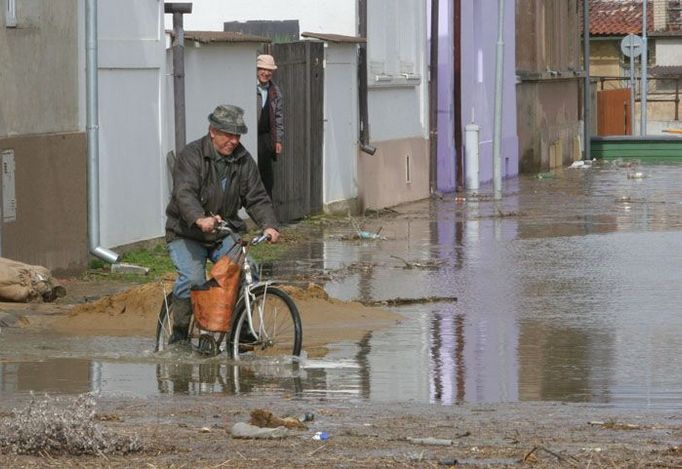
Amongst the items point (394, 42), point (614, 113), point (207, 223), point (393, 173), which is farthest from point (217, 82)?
point (614, 113)

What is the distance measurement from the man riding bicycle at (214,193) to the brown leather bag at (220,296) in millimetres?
82

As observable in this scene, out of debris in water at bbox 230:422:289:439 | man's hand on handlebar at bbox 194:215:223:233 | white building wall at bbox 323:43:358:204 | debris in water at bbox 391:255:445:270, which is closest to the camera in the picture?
debris in water at bbox 230:422:289:439

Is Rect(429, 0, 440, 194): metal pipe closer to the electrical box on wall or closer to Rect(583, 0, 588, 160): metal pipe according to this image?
the electrical box on wall

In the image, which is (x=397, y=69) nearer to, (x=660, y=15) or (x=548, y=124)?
(x=548, y=124)

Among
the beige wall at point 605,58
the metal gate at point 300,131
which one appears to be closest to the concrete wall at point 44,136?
the metal gate at point 300,131

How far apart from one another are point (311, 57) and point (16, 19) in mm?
7846

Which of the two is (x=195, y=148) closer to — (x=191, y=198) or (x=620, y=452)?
(x=191, y=198)

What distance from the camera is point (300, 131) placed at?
2133 cm

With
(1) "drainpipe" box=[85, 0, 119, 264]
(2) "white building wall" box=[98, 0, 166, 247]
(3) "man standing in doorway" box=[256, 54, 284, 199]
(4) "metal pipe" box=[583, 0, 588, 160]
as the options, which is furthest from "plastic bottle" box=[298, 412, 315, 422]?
(4) "metal pipe" box=[583, 0, 588, 160]

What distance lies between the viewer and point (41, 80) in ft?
47.9

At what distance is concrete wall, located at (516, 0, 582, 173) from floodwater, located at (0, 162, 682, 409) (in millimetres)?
14623

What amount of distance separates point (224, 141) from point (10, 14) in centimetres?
410

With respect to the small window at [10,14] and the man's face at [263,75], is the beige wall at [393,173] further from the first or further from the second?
the small window at [10,14]

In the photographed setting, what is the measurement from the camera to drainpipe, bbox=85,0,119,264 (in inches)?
598
